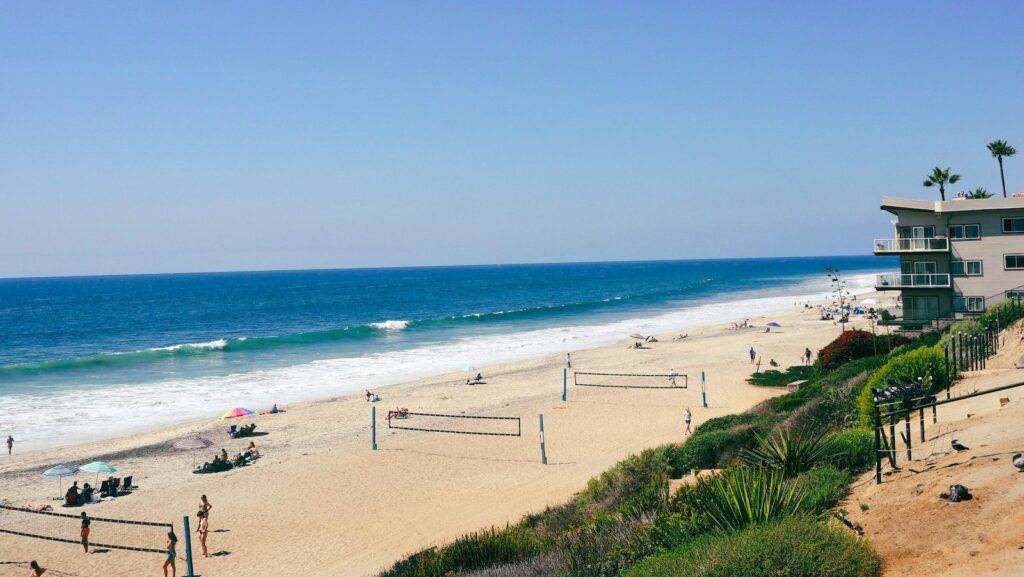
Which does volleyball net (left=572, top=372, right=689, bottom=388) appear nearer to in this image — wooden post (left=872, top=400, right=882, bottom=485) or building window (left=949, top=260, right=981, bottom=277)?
building window (left=949, top=260, right=981, bottom=277)

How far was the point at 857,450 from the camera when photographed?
1045 cm

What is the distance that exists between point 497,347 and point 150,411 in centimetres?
2870

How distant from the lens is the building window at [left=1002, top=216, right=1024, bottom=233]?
33125 millimetres

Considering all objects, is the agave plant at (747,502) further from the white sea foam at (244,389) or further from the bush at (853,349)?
the white sea foam at (244,389)

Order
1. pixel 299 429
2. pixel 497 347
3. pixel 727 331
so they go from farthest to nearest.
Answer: pixel 727 331 < pixel 497 347 < pixel 299 429

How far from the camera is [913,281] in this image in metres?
35.4

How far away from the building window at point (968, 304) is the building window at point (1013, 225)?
330 centimetres

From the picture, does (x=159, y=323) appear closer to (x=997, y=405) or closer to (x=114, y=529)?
(x=114, y=529)

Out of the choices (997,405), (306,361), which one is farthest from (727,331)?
(997,405)

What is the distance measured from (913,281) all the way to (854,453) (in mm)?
29105

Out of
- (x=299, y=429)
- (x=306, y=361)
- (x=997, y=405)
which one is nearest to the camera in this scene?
(x=997, y=405)

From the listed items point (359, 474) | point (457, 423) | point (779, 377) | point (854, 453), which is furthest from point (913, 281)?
point (854, 453)

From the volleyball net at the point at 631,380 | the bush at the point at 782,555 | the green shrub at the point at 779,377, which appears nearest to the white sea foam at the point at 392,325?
the volleyball net at the point at 631,380

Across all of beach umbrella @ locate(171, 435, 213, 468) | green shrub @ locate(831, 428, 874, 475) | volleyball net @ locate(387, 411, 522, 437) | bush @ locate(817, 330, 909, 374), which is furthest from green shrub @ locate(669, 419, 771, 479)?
beach umbrella @ locate(171, 435, 213, 468)
